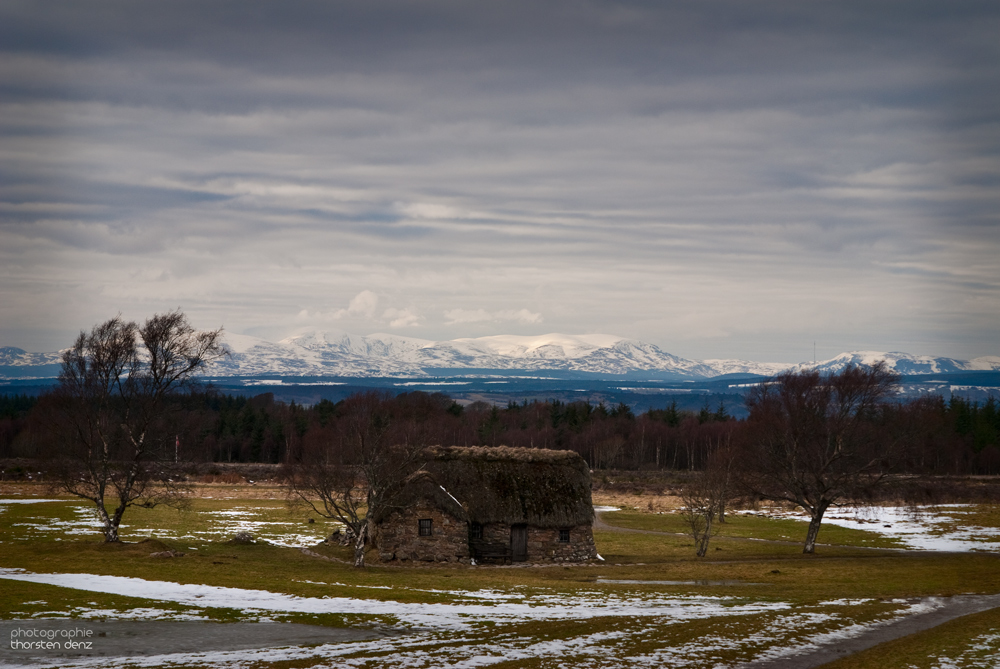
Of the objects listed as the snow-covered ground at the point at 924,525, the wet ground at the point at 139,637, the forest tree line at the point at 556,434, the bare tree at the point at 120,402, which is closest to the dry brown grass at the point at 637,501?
the snow-covered ground at the point at 924,525

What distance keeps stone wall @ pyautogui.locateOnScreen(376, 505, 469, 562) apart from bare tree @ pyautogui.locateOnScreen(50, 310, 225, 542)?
42.8 feet

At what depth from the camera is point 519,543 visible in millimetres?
50188

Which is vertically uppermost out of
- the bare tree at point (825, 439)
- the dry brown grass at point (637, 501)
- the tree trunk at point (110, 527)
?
the bare tree at point (825, 439)

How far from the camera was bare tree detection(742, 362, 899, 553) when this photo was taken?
51844 millimetres

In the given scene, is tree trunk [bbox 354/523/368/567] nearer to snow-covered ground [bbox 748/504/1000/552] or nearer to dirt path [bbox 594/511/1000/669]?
dirt path [bbox 594/511/1000/669]

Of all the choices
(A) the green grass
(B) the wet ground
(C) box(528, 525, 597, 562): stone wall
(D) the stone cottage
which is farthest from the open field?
(D) the stone cottage

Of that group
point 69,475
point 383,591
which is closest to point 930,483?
point 383,591

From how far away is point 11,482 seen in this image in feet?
335

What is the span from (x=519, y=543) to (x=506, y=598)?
668 inches

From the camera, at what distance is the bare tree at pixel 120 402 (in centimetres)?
4706

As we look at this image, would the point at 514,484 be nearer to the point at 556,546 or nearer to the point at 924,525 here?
the point at 556,546

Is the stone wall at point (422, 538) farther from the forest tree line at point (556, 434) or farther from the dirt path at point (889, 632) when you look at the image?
the forest tree line at point (556, 434)

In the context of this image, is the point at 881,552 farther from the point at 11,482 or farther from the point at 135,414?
the point at 11,482

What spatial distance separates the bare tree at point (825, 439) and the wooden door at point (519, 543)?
51.3 feet
